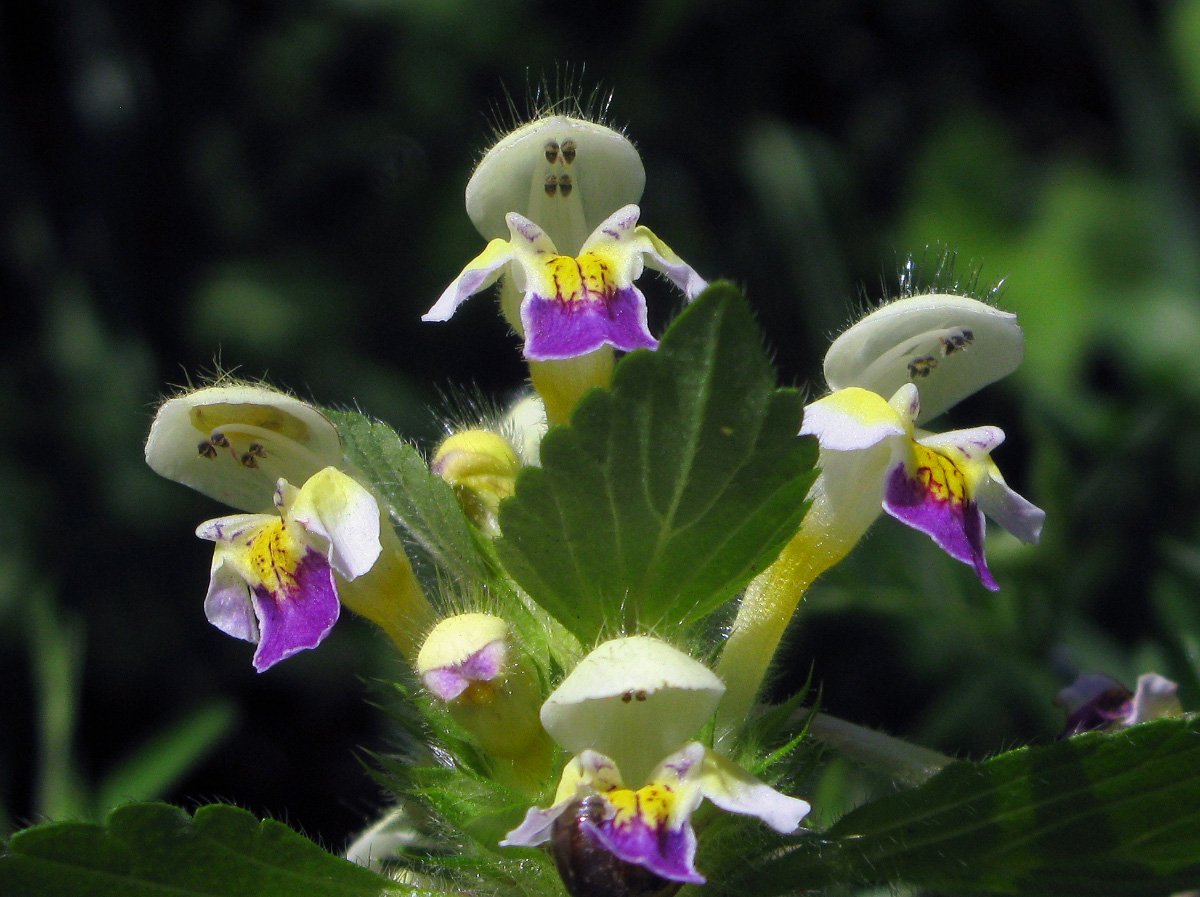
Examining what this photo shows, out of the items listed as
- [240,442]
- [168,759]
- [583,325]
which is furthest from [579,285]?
[168,759]

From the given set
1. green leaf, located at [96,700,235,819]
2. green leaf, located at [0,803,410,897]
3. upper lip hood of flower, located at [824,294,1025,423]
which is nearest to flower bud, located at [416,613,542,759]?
green leaf, located at [0,803,410,897]

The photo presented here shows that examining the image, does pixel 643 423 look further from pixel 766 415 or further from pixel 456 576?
pixel 456 576

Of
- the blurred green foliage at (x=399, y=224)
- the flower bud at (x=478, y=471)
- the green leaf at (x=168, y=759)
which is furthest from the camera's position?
Result: the blurred green foliage at (x=399, y=224)

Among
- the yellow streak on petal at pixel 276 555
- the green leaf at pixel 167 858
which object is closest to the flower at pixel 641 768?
the green leaf at pixel 167 858

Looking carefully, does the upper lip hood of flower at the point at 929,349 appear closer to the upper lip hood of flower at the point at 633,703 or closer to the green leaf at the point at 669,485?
the green leaf at the point at 669,485

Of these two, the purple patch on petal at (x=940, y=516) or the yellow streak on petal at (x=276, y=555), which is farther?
the yellow streak on petal at (x=276, y=555)

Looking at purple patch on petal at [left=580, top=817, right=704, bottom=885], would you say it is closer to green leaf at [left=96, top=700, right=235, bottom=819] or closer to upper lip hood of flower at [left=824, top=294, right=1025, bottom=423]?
upper lip hood of flower at [left=824, top=294, right=1025, bottom=423]

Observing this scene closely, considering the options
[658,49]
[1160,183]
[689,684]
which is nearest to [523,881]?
[689,684]
